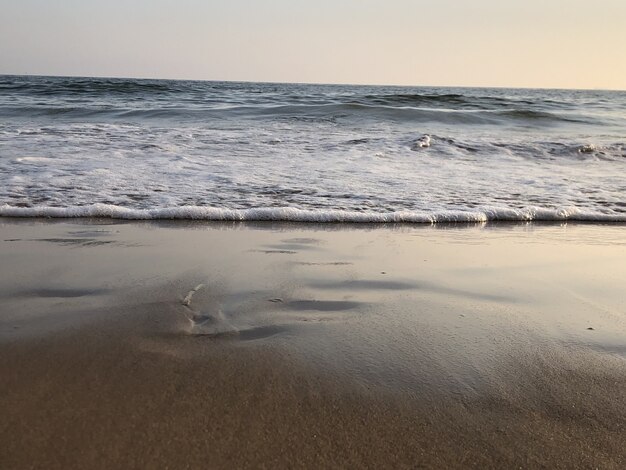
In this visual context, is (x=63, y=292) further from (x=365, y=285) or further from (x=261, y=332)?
(x=365, y=285)

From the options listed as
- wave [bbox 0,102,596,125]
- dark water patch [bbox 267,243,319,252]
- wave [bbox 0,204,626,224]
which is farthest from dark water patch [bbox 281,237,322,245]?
wave [bbox 0,102,596,125]

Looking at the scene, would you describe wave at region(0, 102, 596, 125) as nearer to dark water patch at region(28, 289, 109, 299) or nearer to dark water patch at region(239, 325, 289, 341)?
dark water patch at region(28, 289, 109, 299)

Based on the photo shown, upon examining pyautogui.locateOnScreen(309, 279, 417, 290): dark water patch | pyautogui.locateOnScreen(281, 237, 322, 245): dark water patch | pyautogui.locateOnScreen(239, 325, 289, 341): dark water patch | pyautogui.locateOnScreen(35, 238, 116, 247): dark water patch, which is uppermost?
pyautogui.locateOnScreen(239, 325, 289, 341): dark water patch

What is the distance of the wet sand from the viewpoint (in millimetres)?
1143

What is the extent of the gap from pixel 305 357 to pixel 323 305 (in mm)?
454

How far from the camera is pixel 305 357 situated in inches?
60.7

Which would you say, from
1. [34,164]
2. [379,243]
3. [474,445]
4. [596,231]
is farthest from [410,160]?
[474,445]

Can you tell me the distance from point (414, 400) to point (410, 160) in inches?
198

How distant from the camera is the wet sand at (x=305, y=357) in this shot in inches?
45.0

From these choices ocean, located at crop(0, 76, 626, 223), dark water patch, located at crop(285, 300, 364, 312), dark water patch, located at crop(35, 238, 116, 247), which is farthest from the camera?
ocean, located at crop(0, 76, 626, 223)

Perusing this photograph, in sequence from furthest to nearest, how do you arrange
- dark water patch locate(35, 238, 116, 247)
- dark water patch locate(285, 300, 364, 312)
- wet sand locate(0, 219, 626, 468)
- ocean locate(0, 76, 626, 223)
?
ocean locate(0, 76, 626, 223)
dark water patch locate(35, 238, 116, 247)
dark water patch locate(285, 300, 364, 312)
wet sand locate(0, 219, 626, 468)

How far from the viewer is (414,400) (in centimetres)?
133

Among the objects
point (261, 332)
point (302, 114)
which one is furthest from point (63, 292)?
point (302, 114)

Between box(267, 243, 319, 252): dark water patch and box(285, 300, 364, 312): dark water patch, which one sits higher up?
box(285, 300, 364, 312): dark water patch
